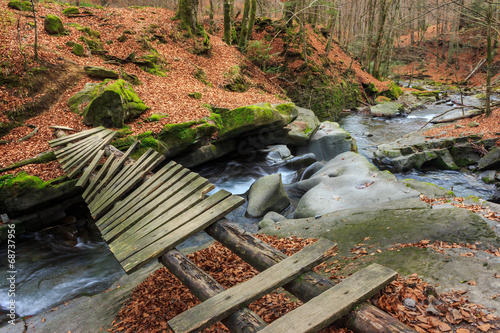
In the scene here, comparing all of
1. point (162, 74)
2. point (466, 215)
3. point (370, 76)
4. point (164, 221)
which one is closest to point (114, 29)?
point (162, 74)

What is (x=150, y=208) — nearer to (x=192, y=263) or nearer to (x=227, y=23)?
(x=192, y=263)

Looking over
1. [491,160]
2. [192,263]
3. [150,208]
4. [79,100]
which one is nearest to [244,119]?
[150,208]

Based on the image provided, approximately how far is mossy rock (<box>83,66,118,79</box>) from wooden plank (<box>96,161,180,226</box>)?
7.15m

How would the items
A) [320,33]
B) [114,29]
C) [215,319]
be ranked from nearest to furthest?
[215,319] < [114,29] < [320,33]

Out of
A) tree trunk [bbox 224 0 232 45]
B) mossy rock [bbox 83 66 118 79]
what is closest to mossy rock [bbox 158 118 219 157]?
mossy rock [bbox 83 66 118 79]

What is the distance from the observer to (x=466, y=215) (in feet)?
13.6

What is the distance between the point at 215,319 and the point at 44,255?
625 centimetres

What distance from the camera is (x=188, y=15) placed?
16.5m

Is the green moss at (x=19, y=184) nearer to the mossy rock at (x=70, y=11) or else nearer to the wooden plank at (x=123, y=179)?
the wooden plank at (x=123, y=179)

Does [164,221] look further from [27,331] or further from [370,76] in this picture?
[370,76]

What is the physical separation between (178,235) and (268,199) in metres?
4.40

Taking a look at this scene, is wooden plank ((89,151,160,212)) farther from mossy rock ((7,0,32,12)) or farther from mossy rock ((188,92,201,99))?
mossy rock ((7,0,32,12))

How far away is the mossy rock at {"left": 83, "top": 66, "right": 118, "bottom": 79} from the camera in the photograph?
1088cm

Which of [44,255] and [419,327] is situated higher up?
[419,327]
